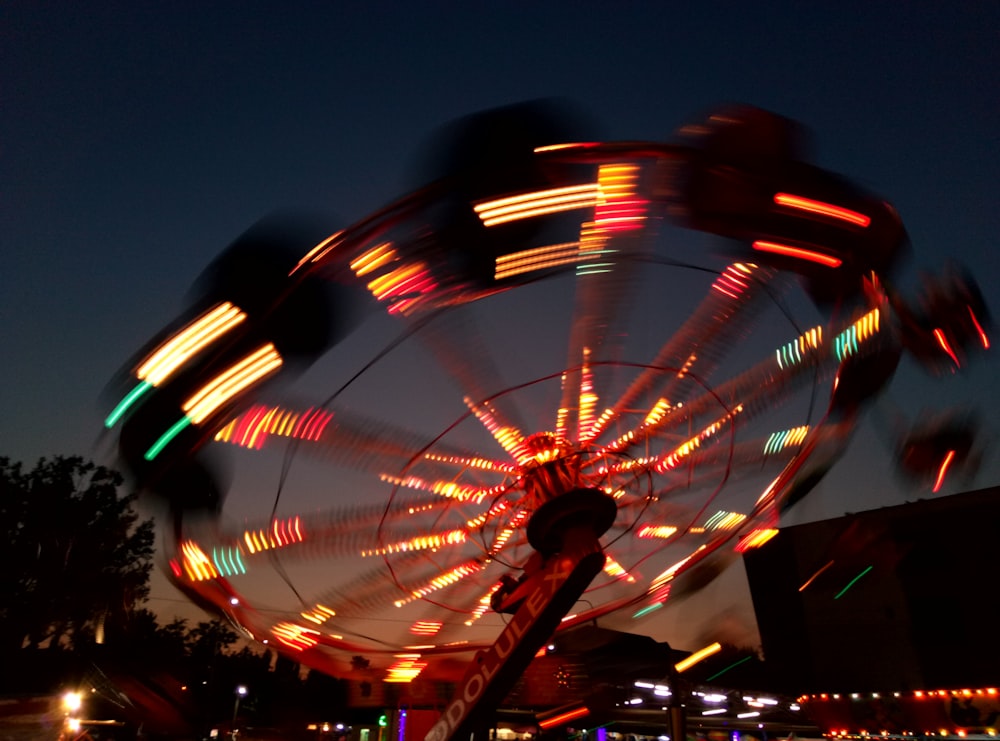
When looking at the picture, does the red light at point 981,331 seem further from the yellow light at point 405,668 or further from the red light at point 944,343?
the yellow light at point 405,668

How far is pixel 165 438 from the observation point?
19.4ft

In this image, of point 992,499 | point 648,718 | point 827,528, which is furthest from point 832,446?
point 827,528

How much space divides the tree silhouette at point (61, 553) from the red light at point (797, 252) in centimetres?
1719

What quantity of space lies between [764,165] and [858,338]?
224cm

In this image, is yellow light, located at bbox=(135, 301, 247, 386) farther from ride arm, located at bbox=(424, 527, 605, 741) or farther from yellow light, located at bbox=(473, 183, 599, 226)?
ride arm, located at bbox=(424, 527, 605, 741)

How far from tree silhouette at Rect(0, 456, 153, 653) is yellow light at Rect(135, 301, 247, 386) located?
44.9ft

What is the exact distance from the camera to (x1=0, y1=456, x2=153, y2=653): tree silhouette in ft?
57.1

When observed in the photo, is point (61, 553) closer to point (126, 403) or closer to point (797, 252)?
point (126, 403)

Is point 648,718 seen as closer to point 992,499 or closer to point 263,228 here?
point 992,499

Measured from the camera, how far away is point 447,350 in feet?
19.7

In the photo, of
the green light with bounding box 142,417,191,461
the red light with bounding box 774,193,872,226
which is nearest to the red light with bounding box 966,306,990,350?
the red light with bounding box 774,193,872,226

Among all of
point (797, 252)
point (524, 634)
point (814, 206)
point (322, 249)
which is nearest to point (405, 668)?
point (524, 634)

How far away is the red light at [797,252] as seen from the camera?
555 centimetres

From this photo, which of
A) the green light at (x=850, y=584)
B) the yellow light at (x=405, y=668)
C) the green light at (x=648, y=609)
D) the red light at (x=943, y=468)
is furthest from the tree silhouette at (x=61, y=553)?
the green light at (x=850, y=584)
